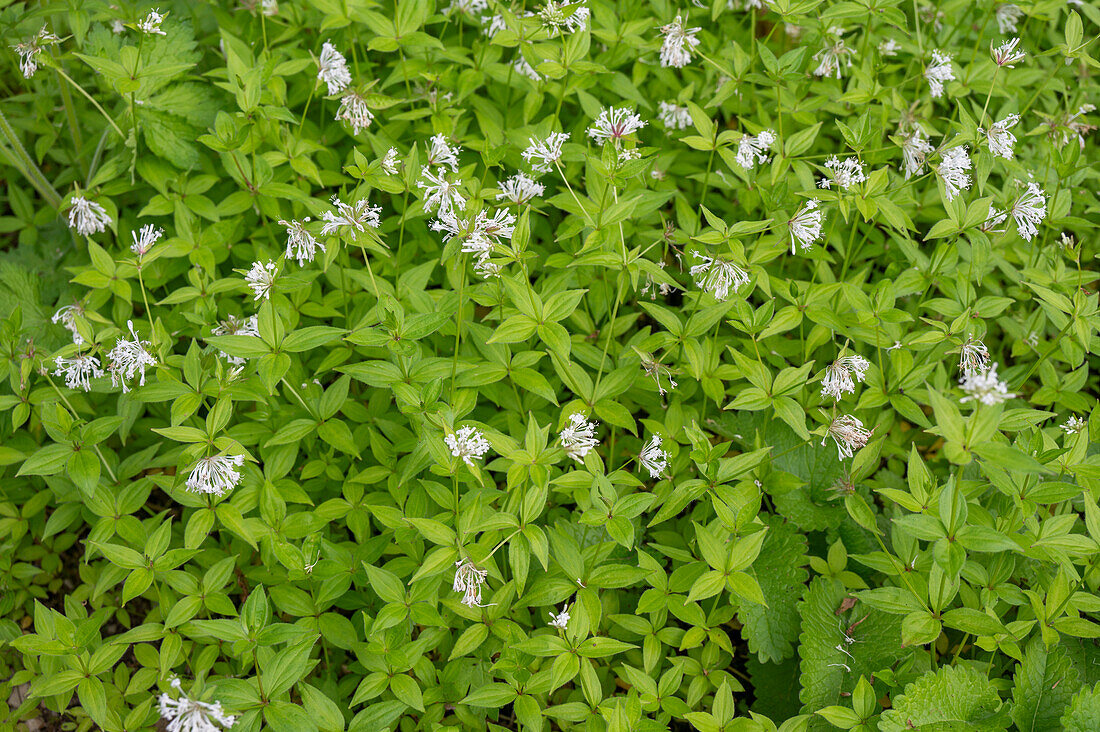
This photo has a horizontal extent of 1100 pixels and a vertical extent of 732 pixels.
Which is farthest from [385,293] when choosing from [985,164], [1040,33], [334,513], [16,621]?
[1040,33]

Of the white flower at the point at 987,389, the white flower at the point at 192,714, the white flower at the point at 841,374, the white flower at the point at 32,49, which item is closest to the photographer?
the white flower at the point at 987,389

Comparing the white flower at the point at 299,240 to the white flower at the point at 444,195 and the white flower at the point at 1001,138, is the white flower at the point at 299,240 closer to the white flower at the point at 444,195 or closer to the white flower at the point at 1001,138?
the white flower at the point at 444,195

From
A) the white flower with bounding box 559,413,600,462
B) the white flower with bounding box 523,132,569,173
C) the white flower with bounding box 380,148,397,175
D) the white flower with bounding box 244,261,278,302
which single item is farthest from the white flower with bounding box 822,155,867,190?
the white flower with bounding box 244,261,278,302

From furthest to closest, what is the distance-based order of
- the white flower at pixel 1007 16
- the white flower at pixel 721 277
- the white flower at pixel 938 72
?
the white flower at pixel 1007 16 < the white flower at pixel 938 72 < the white flower at pixel 721 277

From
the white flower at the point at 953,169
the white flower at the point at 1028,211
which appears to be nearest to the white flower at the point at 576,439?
the white flower at the point at 953,169

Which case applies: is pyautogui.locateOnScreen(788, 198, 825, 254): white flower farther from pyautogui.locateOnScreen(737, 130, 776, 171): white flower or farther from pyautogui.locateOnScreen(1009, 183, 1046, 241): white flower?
pyautogui.locateOnScreen(1009, 183, 1046, 241): white flower

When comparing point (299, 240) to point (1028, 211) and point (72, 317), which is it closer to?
point (72, 317)

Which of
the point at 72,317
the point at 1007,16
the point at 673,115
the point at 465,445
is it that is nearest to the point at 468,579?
the point at 465,445
